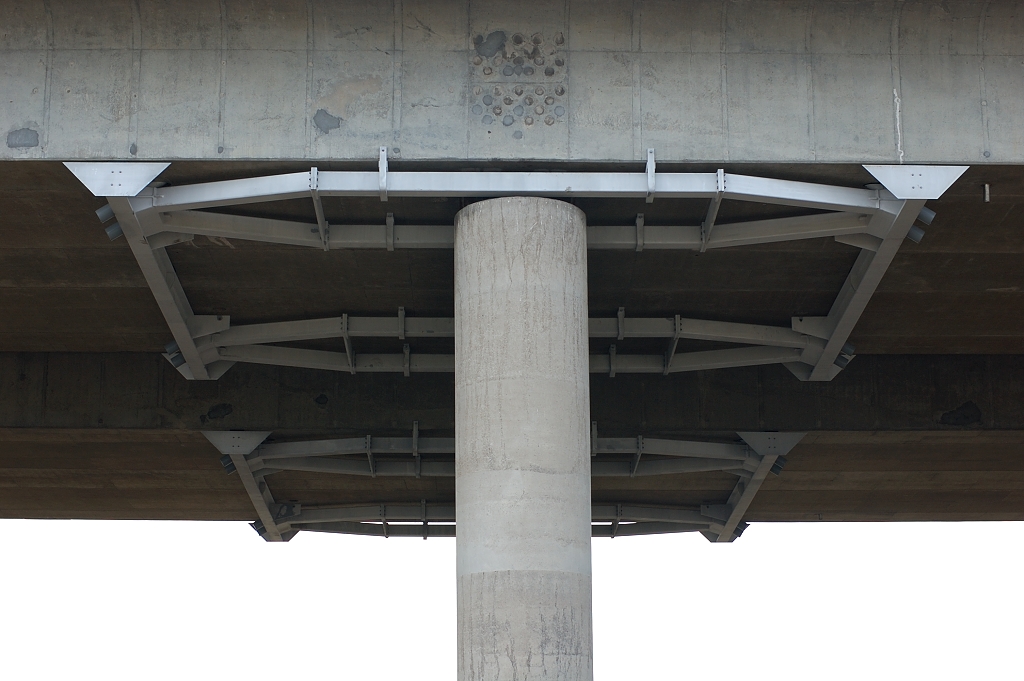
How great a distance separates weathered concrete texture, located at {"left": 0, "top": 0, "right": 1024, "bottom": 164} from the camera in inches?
721

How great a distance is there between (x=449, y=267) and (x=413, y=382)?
6.57 metres

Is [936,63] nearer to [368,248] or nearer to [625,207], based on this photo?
[625,207]

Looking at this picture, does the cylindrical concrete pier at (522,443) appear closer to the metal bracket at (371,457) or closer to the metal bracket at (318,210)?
the metal bracket at (318,210)

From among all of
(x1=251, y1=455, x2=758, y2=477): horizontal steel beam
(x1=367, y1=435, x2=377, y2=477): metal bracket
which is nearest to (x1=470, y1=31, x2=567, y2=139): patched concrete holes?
(x1=367, y1=435, x2=377, y2=477): metal bracket

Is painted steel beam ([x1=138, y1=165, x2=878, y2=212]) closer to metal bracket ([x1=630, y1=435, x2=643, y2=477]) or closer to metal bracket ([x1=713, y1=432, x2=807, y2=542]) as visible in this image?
metal bracket ([x1=630, y1=435, x2=643, y2=477])

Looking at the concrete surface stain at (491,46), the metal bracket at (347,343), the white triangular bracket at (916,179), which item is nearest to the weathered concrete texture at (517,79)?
the concrete surface stain at (491,46)

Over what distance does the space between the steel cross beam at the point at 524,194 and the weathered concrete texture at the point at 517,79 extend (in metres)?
0.33

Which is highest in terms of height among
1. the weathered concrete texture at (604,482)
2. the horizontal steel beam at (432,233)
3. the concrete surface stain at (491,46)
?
the concrete surface stain at (491,46)

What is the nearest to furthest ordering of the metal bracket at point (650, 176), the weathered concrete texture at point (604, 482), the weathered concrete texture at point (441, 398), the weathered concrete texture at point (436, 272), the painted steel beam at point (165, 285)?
1. the metal bracket at point (650, 176)
2. the painted steel beam at point (165, 285)
3. the weathered concrete texture at point (436, 272)
4. the weathered concrete texture at point (441, 398)
5. the weathered concrete texture at point (604, 482)

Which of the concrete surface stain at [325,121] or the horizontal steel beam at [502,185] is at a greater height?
the concrete surface stain at [325,121]

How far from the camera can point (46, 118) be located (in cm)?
1830

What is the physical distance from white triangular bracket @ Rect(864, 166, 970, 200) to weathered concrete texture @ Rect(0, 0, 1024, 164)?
164 millimetres

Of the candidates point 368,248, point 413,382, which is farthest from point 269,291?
point 413,382

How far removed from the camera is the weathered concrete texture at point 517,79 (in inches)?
721
